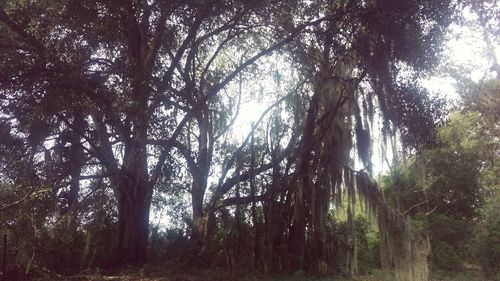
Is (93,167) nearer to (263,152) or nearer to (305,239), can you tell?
(263,152)

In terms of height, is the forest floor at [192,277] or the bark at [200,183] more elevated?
the bark at [200,183]

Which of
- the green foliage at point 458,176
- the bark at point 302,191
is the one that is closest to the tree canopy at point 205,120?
the bark at point 302,191

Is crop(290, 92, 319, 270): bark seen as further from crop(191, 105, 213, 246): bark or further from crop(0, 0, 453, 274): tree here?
crop(191, 105, 213, 246): bark

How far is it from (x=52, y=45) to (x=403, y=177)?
13072 millimetres

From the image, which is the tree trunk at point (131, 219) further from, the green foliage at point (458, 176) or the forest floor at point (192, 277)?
the green foliage at point (458, 176)

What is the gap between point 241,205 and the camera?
1242 cm

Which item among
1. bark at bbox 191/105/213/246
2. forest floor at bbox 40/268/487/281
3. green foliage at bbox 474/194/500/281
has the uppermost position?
bark at bbox 191/105/213/246

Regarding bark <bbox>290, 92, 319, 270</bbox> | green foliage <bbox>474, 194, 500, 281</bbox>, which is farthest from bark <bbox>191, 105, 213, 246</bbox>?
green foliage <bbox>474, 194, 500, 281</bbox>

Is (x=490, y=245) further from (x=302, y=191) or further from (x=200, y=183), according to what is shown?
(x=200, y=183)

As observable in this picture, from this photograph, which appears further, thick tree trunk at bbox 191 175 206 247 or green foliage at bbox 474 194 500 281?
green foliage at bbox 474 194 500 281

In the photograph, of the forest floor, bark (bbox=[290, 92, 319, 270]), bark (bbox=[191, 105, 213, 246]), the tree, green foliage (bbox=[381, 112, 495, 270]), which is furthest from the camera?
green foliage (bbox=[381, 112, 495, 270])

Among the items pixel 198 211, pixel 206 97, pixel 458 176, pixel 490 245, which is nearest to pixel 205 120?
pixel 206 97

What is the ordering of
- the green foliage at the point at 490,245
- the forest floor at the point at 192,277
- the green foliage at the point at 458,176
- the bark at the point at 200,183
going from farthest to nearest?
the green foliage at the point at 458,176 < the green foliage at the point at 490,245 < the bark at the point at 200,183 < the forest floor at the point at 192,277

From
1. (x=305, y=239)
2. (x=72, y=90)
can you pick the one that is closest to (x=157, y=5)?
(x=72, y=90)
